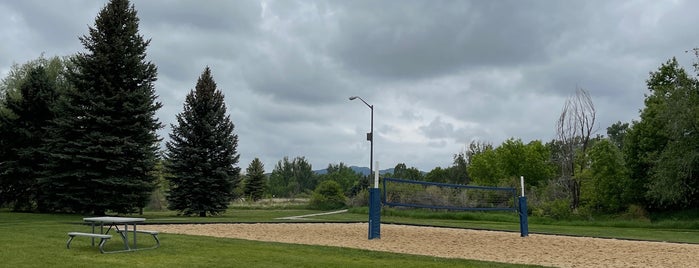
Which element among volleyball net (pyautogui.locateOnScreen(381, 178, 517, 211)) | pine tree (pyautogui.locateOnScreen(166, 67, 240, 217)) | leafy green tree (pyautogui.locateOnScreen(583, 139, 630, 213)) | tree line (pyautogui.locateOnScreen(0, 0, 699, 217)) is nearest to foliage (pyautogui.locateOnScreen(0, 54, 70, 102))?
tree line (pyautogui.locateOnScreen(0, 0, 699, 217))

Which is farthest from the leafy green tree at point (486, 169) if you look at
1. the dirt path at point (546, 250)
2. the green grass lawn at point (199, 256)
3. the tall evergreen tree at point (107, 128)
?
the green grass lawn at point (199, 256)

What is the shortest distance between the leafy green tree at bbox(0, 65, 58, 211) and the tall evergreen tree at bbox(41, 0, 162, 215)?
215cm

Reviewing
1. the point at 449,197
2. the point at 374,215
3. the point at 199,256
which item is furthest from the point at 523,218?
the point at 449,197

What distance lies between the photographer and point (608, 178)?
119 feet

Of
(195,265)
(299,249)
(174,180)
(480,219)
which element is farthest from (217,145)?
(195,265)

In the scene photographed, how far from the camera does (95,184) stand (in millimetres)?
24859

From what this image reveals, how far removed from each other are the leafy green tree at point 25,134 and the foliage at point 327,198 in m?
24.1

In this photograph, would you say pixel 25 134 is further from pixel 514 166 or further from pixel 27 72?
pixel 514 166

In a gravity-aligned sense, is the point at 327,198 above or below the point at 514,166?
below

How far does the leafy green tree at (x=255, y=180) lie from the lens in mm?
66688

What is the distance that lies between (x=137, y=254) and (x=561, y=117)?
3608cm

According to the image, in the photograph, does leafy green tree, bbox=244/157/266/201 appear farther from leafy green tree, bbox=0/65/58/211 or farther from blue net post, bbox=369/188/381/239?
blue net post, bbox=369/188/381/239

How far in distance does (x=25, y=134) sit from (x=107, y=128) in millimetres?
5164

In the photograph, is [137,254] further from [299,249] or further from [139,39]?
[139,39]
